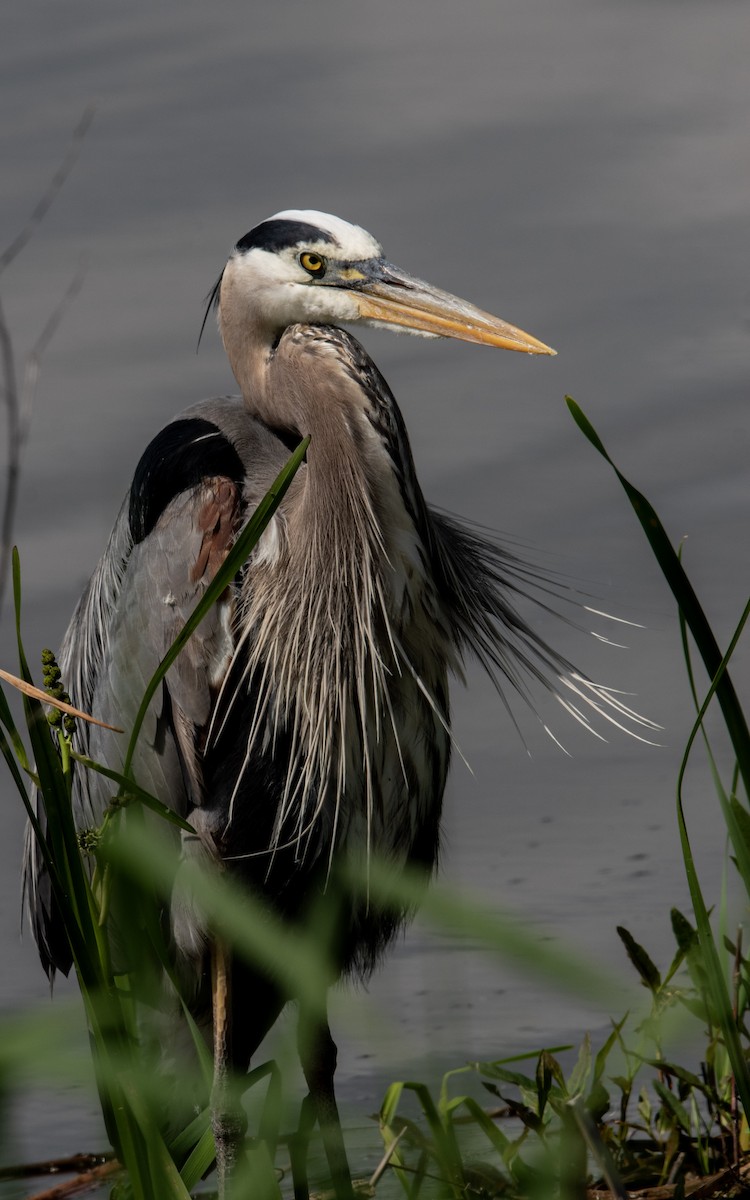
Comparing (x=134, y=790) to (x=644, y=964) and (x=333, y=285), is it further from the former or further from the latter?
(x=333, y=285)

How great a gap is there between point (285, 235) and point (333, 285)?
0.36ft

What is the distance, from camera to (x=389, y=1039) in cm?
81

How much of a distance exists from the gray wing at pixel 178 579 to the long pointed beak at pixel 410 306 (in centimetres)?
27

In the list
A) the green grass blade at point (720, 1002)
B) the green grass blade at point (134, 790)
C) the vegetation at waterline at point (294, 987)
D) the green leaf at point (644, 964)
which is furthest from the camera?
the green leaf at point (644, 964)

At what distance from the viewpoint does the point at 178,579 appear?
245cm

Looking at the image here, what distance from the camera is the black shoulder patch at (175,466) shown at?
98.3 inches

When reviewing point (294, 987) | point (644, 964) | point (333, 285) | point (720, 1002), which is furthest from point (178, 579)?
point (720, 1002)

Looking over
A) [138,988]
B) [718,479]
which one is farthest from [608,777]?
[138,988]

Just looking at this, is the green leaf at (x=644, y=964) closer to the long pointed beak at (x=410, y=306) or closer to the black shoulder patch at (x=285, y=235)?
the long pointed beak at (x=410, y=306)

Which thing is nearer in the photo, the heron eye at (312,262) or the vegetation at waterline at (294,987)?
the vegetation at waterline at (294,987)

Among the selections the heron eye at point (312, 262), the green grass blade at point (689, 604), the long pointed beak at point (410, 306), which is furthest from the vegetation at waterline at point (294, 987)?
the heron eye at point (312, 262)

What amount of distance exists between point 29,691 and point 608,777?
256 cm

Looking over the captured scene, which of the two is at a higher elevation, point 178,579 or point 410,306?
point 410,306

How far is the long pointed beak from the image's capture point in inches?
96.7
